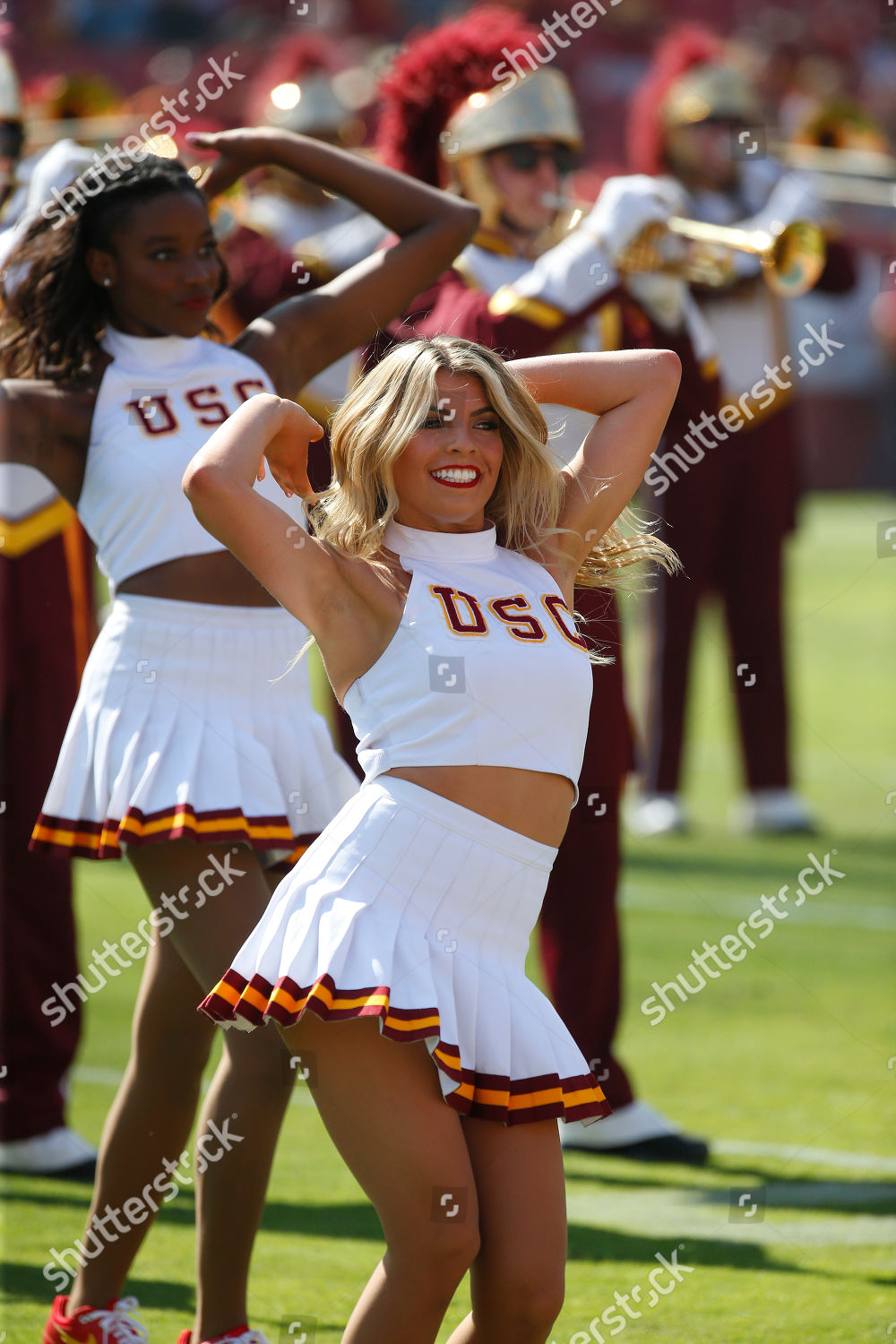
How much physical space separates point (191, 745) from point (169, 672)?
124 millimetres

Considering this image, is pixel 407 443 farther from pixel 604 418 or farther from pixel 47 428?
pixel 47 428

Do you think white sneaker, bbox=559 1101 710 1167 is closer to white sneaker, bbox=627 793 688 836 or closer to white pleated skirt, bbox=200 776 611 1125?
white pleated skirt, bbox=200 776 611 1125

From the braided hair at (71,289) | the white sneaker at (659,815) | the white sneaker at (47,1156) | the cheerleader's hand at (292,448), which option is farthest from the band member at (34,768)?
the white sneaker at (659,815)

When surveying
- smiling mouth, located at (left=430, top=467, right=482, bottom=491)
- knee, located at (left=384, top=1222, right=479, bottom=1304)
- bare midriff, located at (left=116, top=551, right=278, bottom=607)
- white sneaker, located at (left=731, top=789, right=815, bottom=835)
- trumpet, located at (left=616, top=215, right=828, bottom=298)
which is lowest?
white sneaker, located at (left=731, top=789, right=815, bottom=835)

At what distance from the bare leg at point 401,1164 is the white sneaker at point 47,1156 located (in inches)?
70.9

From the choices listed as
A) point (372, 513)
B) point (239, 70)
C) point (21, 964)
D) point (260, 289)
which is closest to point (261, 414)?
point (372, 513)

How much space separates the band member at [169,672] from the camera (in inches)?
110

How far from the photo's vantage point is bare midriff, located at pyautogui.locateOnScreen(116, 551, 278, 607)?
2955 mm

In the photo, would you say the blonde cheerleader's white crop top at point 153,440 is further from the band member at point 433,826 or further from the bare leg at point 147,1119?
the bare leg at point 147,1119

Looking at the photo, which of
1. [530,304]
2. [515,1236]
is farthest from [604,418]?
[530,304]

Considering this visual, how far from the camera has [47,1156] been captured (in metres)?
3.96

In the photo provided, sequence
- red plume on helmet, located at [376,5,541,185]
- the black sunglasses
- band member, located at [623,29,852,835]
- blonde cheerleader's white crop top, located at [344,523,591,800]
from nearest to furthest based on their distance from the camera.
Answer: blonde cheerleader's white crop top, located at [344,523,591,800] < the black sunglasses < red plume on helmet, located at [376,5,541,185] < band member, located at [623,29,852,835]

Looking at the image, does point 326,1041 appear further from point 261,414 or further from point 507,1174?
point 261,414

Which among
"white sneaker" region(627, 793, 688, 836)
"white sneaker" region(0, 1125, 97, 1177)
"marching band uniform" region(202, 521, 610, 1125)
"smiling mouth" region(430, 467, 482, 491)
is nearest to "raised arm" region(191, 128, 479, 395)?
"smiling mouth" region(430, 467, 482, 491)
